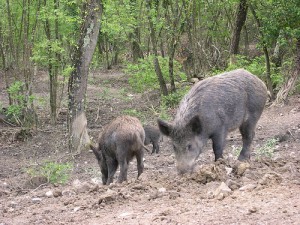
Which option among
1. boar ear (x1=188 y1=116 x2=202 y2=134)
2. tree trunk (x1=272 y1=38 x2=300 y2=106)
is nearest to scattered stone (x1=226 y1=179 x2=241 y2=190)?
boar ear (x1=188 y1=116 x2=202 y2=134)

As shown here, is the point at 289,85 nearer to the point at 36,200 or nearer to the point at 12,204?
the point at 36,200

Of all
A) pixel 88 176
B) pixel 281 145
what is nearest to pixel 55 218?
pixel 88 176

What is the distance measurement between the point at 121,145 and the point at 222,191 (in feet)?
11.0

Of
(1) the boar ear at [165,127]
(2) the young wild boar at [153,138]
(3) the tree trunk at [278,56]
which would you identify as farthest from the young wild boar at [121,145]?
(3) the tree trunk at [278,56]

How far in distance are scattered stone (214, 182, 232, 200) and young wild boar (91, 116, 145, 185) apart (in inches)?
119

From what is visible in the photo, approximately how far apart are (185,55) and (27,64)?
30.4 feet

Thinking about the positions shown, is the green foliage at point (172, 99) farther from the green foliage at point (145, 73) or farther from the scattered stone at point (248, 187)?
the scattered stone at point (248, 187)

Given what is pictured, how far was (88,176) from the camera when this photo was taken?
11.2m

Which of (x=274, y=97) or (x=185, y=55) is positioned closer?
(x=274, y=97)

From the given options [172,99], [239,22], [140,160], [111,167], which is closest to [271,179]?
[140,160]

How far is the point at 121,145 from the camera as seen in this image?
910cm

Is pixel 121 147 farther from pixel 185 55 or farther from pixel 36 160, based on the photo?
pixel 185 55

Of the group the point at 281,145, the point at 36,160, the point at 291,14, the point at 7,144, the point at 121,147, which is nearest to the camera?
the point at 121,147

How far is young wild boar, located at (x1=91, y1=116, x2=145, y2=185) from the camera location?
358 inches
